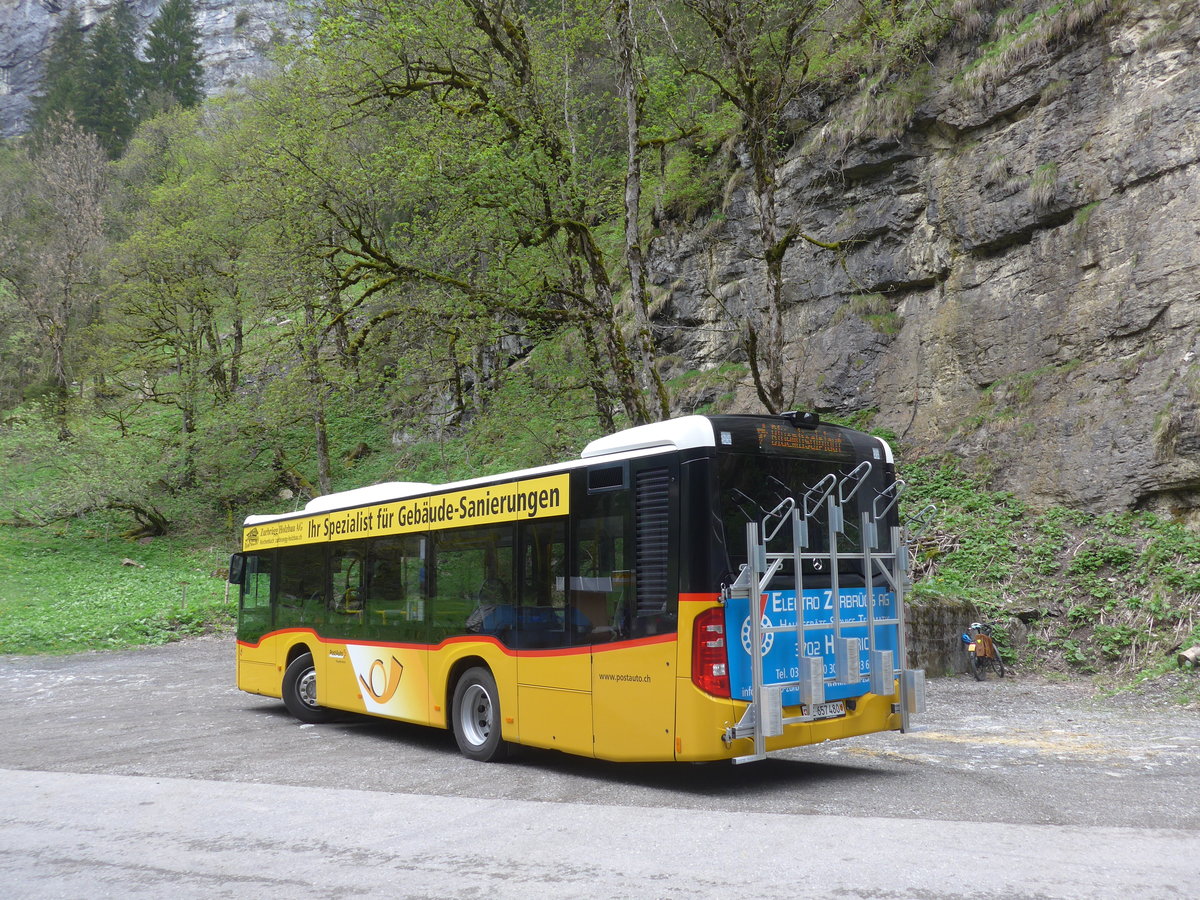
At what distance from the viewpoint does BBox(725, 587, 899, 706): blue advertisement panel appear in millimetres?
7324

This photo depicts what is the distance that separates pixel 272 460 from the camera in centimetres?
3400

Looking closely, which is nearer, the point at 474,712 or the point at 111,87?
the point at 474,712

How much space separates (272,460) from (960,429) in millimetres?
24616

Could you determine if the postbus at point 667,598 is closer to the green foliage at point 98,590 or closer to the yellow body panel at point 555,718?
the yellow body panel at point 555,718

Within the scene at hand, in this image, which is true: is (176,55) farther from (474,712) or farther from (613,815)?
(613,815)

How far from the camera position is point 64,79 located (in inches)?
2657

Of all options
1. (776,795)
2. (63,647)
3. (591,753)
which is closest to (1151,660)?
(776,795)

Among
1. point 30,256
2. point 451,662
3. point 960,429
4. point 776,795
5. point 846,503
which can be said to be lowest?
point 776,795

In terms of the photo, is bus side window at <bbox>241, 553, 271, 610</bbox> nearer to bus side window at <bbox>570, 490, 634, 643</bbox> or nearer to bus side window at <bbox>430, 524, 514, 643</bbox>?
bus side window at <bbox>430, 524, 514, 643</bbox>

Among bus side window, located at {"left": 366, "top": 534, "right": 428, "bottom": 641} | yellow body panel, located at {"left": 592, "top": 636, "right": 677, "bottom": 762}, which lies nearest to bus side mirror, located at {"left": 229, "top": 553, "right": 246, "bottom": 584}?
bus side window, located at {"left": 366, "top": 534, "right": 428, "bottom": 641}

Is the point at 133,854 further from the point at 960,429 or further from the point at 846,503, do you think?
the point at 960,429

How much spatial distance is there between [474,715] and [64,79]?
75.4 m

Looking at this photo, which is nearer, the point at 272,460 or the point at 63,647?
the point at 63,647

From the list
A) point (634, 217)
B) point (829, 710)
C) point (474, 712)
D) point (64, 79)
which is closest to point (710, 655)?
point (829, 710)
